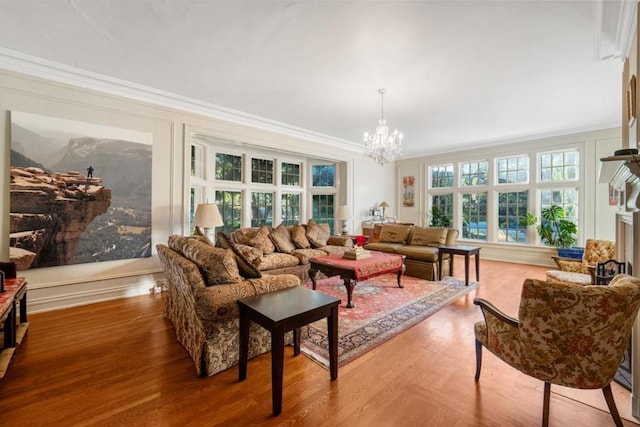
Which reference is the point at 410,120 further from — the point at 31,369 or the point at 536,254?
the point at 31,369

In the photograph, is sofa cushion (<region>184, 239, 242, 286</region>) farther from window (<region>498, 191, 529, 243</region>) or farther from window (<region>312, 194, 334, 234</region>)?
window (<region>498, 191, 529, 243</region>)

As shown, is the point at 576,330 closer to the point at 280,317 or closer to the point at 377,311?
the point at 280,317

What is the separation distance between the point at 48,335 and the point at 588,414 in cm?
454

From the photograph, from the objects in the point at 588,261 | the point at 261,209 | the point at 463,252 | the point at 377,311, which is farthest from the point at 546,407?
the point at 261,209

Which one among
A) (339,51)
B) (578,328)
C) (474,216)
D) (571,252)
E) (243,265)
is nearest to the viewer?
(578,328)

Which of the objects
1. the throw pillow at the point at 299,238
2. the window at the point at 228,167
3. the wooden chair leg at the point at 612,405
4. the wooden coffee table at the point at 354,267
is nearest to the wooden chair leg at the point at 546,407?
the wooden chair leg at the point at 612,405

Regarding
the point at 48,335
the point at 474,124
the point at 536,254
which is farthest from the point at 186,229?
the point at 536,254

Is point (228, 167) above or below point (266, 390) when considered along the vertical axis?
above

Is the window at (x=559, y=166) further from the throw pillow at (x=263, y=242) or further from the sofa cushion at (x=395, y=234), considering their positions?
the throw pillow at (x=263, y=242)

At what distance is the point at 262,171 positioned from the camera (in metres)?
6.70

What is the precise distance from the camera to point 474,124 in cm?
557

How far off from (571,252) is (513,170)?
7.60 ft

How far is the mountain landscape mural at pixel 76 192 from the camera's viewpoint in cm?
319

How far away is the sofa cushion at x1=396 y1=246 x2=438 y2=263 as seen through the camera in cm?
475
